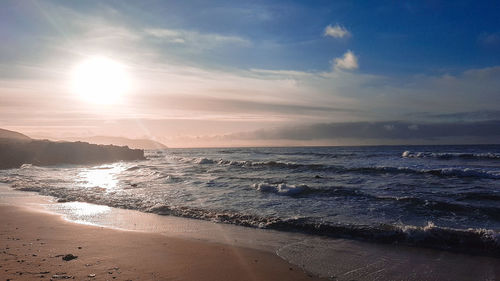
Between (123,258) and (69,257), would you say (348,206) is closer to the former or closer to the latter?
(123,258)

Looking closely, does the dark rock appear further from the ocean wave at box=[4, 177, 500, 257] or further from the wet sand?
the ocean wave at box=[4, 177, 500, 257]

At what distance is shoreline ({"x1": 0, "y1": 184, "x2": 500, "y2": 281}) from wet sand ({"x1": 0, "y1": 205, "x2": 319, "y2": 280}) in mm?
20

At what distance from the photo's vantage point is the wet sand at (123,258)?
563 cm

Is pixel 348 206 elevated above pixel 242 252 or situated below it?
above

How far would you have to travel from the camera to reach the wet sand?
18.5 feet

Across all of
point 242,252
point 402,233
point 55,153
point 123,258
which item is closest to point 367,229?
point 402,233

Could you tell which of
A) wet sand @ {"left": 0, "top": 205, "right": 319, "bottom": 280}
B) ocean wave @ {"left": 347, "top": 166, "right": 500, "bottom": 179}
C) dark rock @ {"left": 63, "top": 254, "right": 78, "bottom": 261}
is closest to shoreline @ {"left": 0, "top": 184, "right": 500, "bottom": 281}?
wet sand @ {"left": 0, "top": 205, "right": 319, "bottom": 280}

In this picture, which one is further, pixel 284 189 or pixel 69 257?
pixel 284 189

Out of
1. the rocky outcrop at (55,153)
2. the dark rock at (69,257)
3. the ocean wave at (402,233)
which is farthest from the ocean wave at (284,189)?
the rocky outcrop at (55,153)

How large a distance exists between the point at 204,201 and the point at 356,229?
Result: 6883 mm

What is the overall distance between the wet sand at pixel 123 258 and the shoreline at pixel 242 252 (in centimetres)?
2

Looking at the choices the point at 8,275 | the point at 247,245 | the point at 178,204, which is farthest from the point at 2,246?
the point at 178,204

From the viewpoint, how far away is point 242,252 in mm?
7148

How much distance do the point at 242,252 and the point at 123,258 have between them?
8.36 ft
